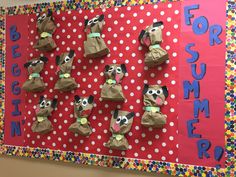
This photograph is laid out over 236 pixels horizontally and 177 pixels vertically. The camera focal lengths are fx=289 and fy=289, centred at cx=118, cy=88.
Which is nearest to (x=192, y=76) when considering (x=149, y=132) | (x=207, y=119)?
(x=207, y=119)

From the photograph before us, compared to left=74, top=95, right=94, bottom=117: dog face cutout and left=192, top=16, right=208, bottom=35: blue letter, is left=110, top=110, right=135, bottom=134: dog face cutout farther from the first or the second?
left=192, top=16, right=208, bottom=35: blue letter

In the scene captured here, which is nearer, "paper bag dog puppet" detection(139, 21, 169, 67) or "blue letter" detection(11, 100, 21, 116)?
"paper bag dog puppet" detection(139, 21, 169, 67)

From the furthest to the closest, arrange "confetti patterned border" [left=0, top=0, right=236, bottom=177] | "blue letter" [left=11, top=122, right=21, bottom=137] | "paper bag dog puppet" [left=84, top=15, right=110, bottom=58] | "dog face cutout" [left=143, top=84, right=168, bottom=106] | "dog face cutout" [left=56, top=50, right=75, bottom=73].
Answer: "blue letter" [left=11, top=122, right=21, bottom=137], "dog face cutout" [left=56, top=50, right=75, bottom=73], "paper bag dog puppet" [left=84, top=15, right=110, bottom=58], "dog face cutout" [left=143, top=84, right=168, bottom=106], "confetti patterned border" [left=0, top=0, right=236, bottom=177]

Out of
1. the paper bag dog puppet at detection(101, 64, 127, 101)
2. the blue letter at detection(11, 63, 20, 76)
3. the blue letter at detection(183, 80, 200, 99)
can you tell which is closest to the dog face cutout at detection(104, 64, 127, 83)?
the paper bag dog puppet at detection(101, 64, 127, 101)

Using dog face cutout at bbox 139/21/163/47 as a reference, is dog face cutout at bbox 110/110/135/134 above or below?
below

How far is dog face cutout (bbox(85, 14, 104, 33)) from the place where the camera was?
5.71ft

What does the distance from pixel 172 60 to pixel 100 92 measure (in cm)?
48

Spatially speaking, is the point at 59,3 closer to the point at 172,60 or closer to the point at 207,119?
the point at 172,60

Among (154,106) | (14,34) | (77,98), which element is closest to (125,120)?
(154,106)

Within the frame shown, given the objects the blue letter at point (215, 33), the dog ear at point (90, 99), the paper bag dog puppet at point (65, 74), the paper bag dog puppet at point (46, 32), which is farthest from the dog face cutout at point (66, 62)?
the blue letter at point (215, 33)

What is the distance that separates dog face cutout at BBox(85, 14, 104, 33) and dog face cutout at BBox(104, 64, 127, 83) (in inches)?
9.8

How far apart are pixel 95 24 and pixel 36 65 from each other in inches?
19.7

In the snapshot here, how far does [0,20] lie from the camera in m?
2.11

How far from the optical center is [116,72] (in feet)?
5.55
